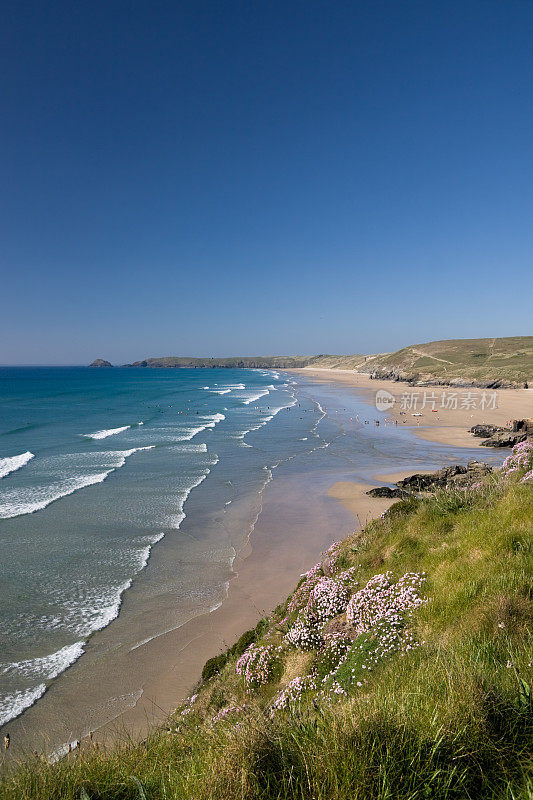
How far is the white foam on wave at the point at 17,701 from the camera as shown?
8234mm

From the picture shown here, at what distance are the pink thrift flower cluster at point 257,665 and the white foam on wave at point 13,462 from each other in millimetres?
24420

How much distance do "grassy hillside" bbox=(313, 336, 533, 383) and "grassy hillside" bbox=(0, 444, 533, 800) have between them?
9153 cm

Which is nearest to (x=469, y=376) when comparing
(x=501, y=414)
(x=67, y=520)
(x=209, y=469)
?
(x=501, y=414)

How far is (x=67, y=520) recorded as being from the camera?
1873 cm

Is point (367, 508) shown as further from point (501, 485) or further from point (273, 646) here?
point (273, 646)

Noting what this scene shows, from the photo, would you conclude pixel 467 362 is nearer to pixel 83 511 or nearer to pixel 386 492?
pixel 386 492

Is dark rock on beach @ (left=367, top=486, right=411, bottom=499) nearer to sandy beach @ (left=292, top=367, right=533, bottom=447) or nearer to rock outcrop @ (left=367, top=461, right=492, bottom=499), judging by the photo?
rock outcrop @ (left=367, top=461, right=492, bottom=499)

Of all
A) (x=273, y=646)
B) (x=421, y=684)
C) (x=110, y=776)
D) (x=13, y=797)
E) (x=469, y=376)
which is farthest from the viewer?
(x=469, y=376)

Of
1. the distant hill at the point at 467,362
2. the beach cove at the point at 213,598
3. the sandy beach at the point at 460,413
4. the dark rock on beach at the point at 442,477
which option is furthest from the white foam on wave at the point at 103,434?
the distant hill at the point at 467,362

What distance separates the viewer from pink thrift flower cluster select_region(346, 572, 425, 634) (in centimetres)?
568

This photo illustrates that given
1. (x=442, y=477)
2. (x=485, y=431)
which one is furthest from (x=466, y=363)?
Result: (x=442, y=477)

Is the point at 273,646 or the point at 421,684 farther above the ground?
the point at 421,684

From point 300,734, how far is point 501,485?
6572 mm

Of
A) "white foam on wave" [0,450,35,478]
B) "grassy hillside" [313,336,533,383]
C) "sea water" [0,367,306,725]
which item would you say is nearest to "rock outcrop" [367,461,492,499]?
"sea water" [0,367,306,725]
